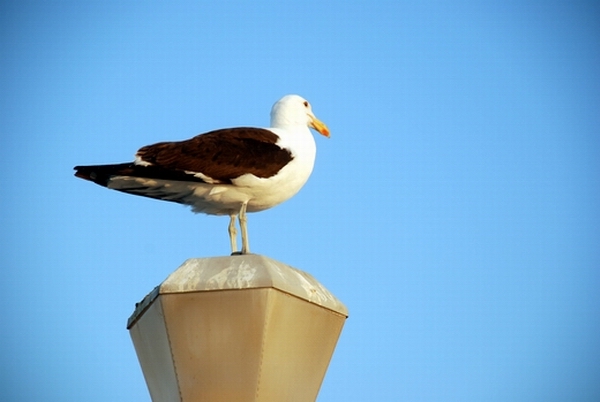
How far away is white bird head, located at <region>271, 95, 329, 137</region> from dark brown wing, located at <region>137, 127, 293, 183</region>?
1.04 meters

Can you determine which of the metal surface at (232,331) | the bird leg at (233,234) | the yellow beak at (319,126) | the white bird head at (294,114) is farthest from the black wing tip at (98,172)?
the metal surface at (232,331)

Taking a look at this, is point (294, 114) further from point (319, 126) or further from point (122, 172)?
point (122, 172)

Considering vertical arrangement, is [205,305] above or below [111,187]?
below

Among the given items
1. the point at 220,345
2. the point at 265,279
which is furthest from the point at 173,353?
the point at 265,279

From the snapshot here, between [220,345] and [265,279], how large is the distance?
1.54ft

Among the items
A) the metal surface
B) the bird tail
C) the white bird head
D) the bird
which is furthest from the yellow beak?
the metal surface

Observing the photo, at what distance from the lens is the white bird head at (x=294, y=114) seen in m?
9.80

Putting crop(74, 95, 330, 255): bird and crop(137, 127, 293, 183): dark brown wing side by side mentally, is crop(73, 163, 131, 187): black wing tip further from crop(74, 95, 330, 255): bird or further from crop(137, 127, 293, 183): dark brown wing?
crop(137, 127, 293, 183): dark brown wing

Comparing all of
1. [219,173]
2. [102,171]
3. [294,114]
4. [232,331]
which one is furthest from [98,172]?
[232,331]

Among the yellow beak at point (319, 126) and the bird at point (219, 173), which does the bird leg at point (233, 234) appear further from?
the yellow beak at point (319, 126)

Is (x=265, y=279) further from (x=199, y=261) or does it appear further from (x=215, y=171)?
(x=215, y=171)

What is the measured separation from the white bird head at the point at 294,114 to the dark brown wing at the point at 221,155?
1.04 metres

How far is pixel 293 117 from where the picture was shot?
983cm

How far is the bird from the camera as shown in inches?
325
